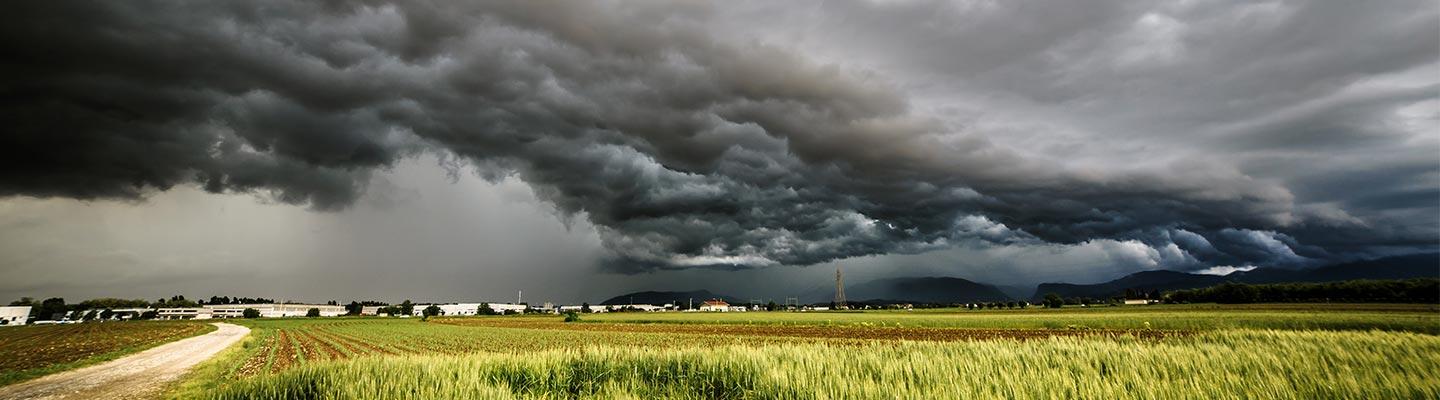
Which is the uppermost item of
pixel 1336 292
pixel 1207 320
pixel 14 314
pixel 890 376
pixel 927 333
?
pixel 890 376

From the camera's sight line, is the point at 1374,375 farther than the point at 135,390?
No

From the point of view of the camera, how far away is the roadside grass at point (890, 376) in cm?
760

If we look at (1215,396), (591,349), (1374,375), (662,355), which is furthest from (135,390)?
(1374,375)

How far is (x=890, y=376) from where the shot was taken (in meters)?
9.45

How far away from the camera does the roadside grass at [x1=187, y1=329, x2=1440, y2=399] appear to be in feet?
24.9

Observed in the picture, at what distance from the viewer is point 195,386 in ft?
72.1

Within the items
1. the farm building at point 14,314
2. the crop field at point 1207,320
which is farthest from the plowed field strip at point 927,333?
the farm building at point 14,314

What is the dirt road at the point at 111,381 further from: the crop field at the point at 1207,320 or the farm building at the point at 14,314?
the farm building at the point at 14,314

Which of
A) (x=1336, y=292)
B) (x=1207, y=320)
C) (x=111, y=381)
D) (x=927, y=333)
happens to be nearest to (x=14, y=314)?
(x=111, y=381)

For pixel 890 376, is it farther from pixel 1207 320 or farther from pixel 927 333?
pixel 1207 320

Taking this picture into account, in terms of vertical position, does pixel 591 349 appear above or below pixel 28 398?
above

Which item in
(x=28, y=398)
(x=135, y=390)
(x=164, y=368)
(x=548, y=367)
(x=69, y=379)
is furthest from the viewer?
(x=164, y=368)

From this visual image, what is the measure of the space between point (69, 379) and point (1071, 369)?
126 feet

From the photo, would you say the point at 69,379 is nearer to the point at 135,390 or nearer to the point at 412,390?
the point at 135,390
